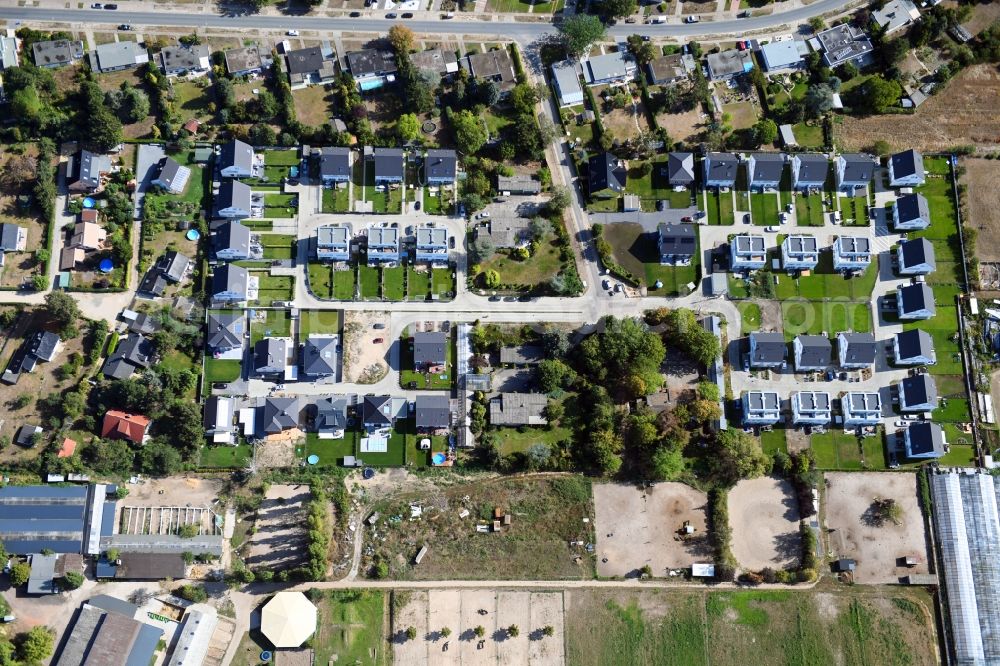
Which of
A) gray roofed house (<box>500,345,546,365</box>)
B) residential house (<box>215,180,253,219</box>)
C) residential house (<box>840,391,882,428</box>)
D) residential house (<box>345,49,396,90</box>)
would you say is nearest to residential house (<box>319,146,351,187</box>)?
residential house (<box>215,180,253,219</box>)

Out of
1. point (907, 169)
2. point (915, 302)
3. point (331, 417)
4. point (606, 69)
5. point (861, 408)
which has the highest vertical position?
point (606, 69)

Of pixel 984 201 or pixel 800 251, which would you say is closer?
pixel 800 251

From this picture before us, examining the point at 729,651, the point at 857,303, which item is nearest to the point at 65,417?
the point at 729,651

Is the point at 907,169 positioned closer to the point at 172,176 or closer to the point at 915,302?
the point at 915,302

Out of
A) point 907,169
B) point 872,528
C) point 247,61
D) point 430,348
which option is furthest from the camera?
point 247,61

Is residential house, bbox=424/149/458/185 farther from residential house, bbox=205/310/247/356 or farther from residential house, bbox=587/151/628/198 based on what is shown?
residential house, bbox=205/310/247/356

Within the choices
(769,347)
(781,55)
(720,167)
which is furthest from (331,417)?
(781,55)
